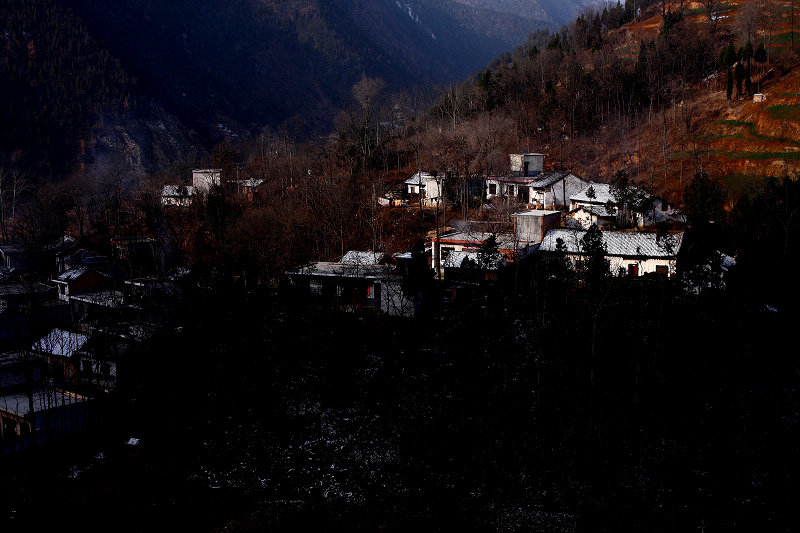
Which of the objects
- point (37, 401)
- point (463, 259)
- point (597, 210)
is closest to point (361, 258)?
point (463, 259)

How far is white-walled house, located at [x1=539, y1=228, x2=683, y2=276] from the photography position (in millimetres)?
16312

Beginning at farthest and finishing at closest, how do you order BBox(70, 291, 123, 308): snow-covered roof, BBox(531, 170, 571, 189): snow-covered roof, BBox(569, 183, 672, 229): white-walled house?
BBox(531, 170, 571, 189): snow-covered roof < BBox(569, 183, 672, 229): white-walled house < BBox(70, 291, 123, 308): snow-covered roof

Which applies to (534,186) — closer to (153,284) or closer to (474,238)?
(474,238)

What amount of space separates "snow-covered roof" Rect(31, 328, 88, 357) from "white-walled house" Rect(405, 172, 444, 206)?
46.4 feet

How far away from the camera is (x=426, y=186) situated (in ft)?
89.6

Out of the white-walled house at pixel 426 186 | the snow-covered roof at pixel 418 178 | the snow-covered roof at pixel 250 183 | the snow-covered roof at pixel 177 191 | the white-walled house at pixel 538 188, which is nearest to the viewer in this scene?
the white-walled house at pixel 538 188

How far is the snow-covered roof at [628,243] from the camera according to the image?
1638 cm

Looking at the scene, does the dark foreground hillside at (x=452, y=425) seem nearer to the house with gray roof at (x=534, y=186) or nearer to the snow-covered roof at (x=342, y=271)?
the snow-covered roof at (x=342, y=271)

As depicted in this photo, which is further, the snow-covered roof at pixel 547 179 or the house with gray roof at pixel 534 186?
the snow-covered roof at pixel 547 179

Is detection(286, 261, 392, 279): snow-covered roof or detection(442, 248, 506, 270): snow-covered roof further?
detection(442, 248, 506, 270): snow-covered roof

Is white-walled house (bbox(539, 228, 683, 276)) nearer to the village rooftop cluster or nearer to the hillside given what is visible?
the village rooftop cluster

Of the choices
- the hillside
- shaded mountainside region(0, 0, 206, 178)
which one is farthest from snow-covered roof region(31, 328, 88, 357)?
shaded mountainside region(0, 0, 206, 178)

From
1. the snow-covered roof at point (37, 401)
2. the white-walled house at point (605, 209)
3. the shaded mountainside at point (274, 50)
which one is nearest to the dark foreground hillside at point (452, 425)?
the snow-covered roof at point (37, 401)

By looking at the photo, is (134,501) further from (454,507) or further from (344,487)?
(454,507)
